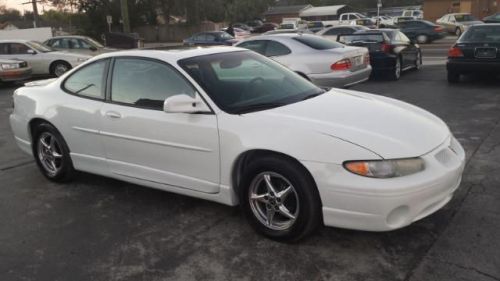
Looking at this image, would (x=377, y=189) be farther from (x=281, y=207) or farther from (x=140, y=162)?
(x=140, y=162)

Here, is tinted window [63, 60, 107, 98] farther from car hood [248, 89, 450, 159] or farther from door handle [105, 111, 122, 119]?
car hood [248, 89, 450, 159]

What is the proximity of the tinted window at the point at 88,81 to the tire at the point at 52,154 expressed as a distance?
503 millimetres

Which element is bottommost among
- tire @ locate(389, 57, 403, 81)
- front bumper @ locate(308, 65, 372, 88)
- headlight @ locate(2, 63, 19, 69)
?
tire @ locate(389, 57, 403, 81)

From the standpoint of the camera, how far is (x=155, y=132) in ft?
13.4

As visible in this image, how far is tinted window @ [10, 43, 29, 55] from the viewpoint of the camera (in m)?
15.8

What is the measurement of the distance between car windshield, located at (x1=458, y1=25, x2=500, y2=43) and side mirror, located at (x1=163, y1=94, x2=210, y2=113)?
8.62 metres

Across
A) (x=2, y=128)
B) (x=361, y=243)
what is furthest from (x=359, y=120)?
(x=2, y=128)

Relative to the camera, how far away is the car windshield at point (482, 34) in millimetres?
10352

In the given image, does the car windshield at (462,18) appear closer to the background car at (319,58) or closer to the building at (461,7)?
the building at (461,7)

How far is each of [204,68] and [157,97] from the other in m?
0.48

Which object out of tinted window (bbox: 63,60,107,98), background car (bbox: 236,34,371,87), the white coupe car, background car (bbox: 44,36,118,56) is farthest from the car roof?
background car (bbox: 44,36,118,56)

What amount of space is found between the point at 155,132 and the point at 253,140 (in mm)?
973

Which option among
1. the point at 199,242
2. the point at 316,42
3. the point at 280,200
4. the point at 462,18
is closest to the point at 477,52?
the point at 316,42

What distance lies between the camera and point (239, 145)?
365 cm
